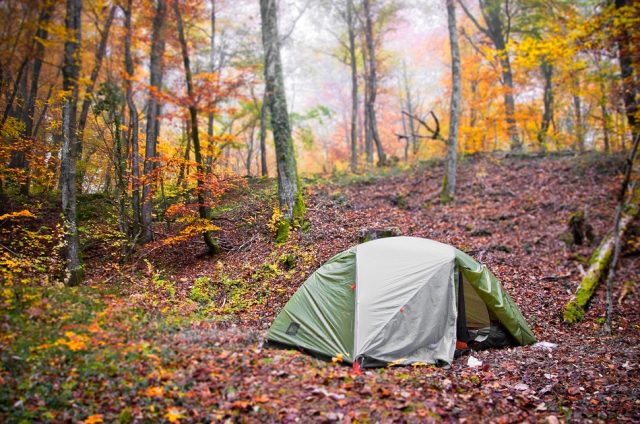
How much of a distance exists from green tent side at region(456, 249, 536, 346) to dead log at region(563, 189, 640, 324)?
1624mm

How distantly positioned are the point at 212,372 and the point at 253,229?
7211 mm

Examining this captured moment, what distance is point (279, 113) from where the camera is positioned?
34.9 ft

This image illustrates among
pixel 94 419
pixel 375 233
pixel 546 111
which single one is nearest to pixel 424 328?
pixel 375 233

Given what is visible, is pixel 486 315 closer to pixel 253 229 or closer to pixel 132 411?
pixel 132 411

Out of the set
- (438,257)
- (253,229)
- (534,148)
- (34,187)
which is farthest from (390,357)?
(534,148)

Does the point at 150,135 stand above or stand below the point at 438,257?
above

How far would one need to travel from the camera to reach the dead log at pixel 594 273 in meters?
7.65

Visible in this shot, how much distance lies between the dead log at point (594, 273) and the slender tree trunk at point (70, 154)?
1073 centimetres

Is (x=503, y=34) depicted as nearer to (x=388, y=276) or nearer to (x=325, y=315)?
(x=388, y=276)

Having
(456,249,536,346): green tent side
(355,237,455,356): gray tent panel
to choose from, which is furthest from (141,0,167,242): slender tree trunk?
(456,249,536,346): green tent side

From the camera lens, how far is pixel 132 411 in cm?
360

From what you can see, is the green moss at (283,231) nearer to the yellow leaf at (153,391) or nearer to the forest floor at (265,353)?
the forest floor at (265,353)

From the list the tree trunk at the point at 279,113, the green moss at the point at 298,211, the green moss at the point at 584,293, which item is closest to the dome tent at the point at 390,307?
the green moss at the point at 584,293

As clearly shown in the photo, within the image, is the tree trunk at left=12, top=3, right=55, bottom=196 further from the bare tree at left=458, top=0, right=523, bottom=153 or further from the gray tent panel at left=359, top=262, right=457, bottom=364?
the bare tree at left=458, top=0, right=523, bottom=153
